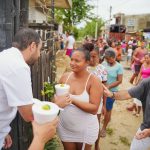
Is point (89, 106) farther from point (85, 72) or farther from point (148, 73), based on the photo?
point (148, 73)

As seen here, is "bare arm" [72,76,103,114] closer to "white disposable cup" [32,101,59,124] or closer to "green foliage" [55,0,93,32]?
"white disposable cup" [32,101,59,124]

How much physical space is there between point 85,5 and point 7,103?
94.5ft

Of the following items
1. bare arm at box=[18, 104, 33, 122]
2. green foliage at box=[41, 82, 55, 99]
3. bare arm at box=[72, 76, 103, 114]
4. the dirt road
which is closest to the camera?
bare arm at box=[18, 104, 33, 122]

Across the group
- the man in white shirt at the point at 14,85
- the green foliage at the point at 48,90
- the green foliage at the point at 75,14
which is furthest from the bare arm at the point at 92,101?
the green foliage at the point at 75,14

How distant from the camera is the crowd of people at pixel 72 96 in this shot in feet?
6.95

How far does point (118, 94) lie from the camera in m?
3.88

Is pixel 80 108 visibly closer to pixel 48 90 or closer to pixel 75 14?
pixel 48 90

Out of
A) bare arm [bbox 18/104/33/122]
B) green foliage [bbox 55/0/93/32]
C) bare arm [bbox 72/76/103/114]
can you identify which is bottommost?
bare arm [bbox 72/76/103/114]

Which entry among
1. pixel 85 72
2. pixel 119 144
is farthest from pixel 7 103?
pixel 119 144

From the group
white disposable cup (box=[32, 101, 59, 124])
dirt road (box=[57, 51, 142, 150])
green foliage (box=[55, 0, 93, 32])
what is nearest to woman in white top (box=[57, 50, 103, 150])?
white disposable cup (box=[32, 101, 59, 124])

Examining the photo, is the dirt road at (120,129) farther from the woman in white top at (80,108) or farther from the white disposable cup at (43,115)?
the white disposable cup at (43,115)

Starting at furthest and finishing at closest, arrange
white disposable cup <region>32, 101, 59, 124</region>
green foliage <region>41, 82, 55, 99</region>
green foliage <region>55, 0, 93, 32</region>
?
1. green foliage <region>55, 0, 93, 32</region>
2. green foliage <region>41, 82, 55, 99</region>
3. white disposable cup <region>32, 101, 59, 124</region>

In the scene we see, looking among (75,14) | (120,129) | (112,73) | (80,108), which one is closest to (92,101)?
(80,108)

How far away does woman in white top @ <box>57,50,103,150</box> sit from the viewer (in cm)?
347
